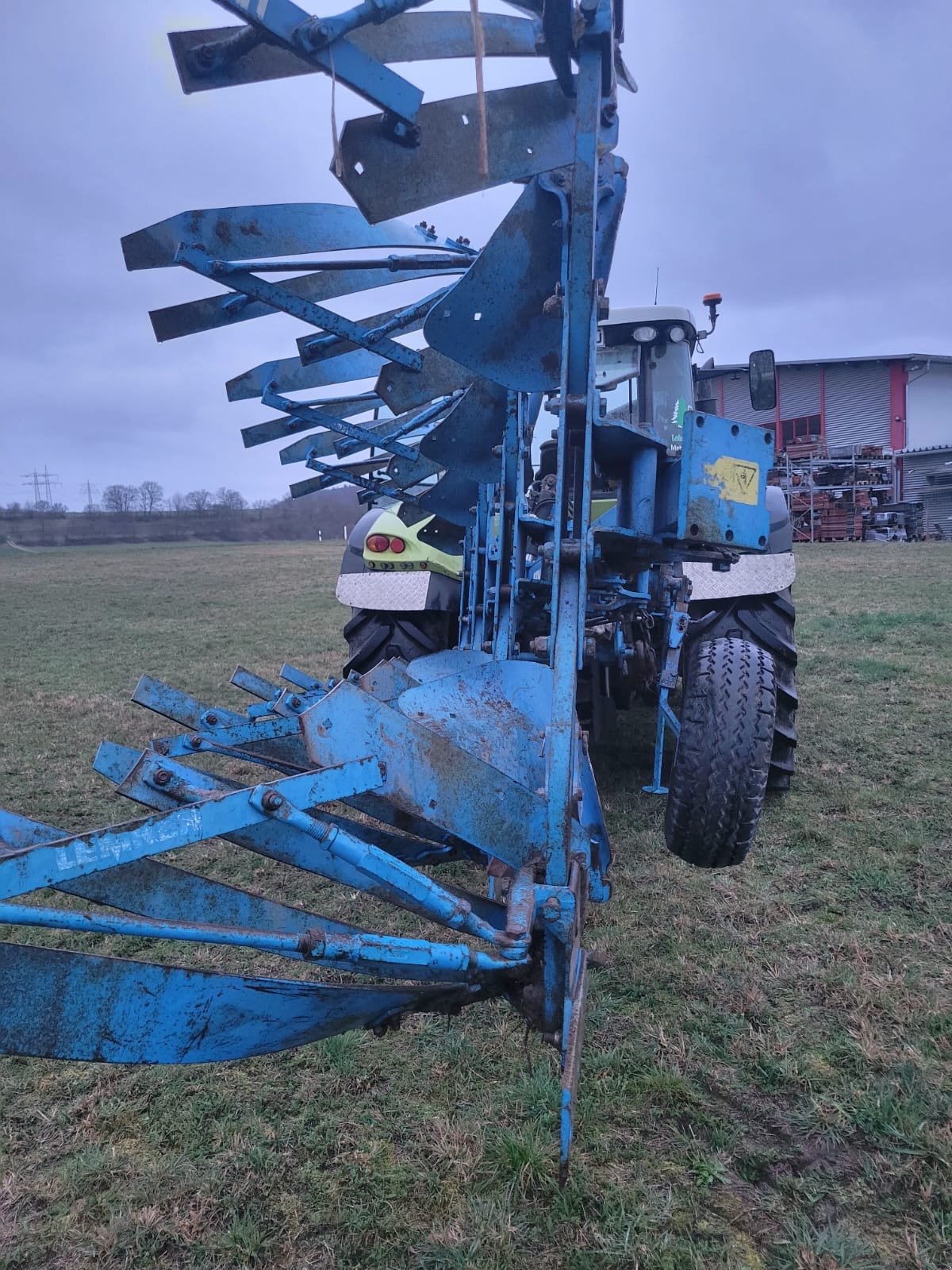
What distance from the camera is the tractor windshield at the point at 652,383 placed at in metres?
4.55

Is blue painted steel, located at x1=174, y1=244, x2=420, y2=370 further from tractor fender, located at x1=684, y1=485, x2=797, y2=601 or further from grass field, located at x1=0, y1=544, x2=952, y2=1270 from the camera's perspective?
grass field, located at x1=0, y1=544, x2=952, y2=1270

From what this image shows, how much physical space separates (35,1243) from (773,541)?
3790 millimetres

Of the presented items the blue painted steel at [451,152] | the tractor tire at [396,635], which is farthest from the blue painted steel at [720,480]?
the tractor tire at [396,635]

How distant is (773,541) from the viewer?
420 centimetres

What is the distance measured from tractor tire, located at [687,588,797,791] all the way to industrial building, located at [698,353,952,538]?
800 inches

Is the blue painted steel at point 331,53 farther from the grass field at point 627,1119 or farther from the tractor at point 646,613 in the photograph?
the grass field at point 627,1119

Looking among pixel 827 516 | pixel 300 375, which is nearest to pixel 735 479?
pixel 300 375

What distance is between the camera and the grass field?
1.77m

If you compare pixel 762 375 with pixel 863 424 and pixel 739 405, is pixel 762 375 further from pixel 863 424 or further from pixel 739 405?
pixel 863 424

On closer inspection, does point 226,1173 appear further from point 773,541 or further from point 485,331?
point 773,541

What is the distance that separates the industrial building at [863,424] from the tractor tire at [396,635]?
20.5m

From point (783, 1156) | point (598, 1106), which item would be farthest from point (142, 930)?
point (783, 1156)

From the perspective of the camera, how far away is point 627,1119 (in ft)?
6.81

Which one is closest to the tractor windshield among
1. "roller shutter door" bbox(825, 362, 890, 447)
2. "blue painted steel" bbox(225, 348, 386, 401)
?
"blue painted steel" bbox(225, 348, 386, 401)
